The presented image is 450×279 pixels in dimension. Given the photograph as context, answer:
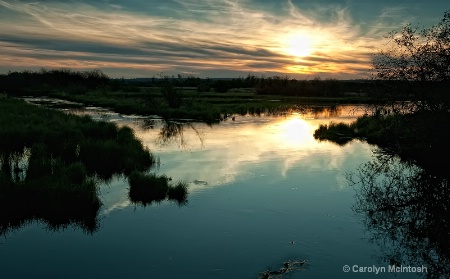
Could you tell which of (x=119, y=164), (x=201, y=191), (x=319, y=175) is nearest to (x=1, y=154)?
(x=119, y=164)

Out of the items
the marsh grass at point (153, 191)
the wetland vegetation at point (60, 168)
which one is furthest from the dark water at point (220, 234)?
the wetland vegetation at point (60, 168)

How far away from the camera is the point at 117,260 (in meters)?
9.94

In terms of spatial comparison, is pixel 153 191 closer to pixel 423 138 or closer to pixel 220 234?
pixel 220 234

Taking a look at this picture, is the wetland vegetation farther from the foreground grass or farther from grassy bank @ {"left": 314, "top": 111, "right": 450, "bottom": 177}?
grassy bank @ {"left": 314, "top": 111, "right": 450, "bottom": 177}

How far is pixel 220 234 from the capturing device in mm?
11469

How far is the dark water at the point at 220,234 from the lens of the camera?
31.2 feet

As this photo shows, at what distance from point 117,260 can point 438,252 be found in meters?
7.69

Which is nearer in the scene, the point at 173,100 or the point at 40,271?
the point at 40,271

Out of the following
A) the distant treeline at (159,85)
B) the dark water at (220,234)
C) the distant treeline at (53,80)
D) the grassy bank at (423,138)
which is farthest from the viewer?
the distant treeline at (53,80)

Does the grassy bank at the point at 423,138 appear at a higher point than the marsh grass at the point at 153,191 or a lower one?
higher

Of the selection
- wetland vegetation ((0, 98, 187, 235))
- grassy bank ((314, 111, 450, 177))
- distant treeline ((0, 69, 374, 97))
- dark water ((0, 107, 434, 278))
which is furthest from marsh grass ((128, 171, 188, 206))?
distant treeline ((0, 69, 374, 97))

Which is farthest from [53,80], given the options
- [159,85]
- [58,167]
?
[58,167]

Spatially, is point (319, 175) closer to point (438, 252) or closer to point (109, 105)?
point (438, 252)

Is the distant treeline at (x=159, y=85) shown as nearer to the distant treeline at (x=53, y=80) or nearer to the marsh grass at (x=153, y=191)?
the distant treeline at (x=53, y=80)
